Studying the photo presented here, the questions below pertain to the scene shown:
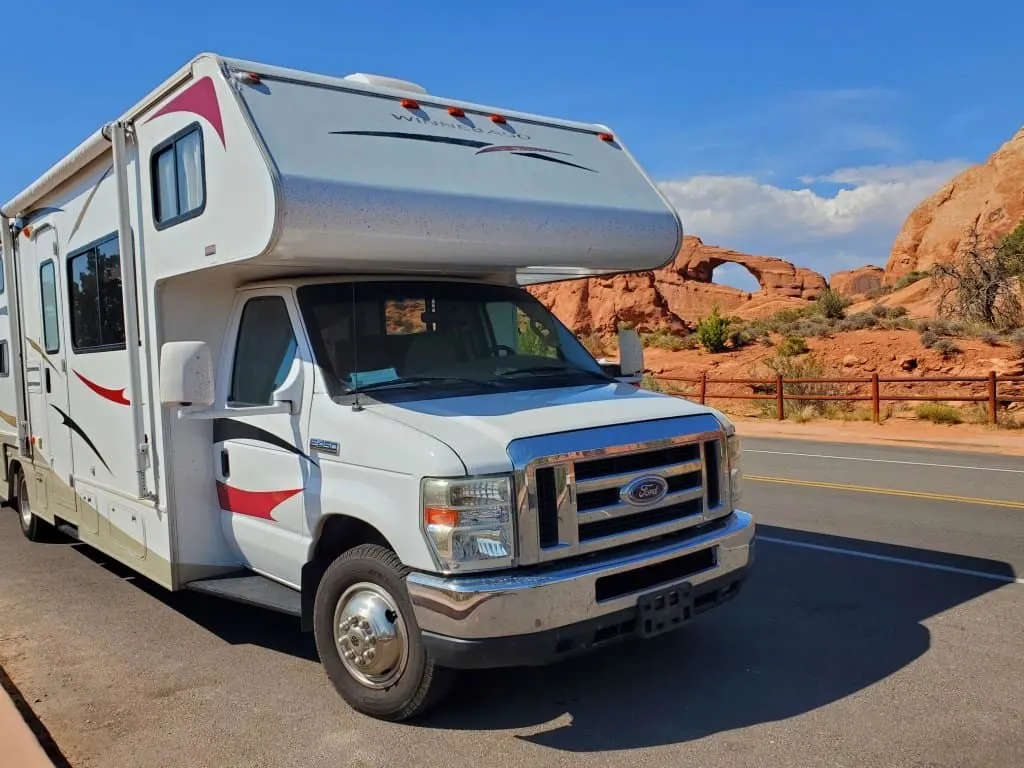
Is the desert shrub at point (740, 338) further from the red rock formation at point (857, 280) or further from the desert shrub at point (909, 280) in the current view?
the red rock formation at point (857, 280)

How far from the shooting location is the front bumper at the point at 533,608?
12.9 ft

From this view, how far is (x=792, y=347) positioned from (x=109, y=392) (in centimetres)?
2721

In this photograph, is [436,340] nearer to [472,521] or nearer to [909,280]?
[472,521]

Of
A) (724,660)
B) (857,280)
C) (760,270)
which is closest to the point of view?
(724,660)

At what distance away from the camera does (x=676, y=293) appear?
64.0m

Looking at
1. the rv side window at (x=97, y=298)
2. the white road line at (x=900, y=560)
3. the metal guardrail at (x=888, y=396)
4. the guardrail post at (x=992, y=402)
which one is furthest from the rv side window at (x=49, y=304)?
the guardrail post at (x=992, y=402)

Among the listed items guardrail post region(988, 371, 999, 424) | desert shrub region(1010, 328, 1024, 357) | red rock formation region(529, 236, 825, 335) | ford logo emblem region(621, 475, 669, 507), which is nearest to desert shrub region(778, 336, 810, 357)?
desert shrub region(1010, 328, 1024, 357)

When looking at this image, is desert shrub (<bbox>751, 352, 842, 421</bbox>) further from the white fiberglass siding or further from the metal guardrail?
the white fiberglass siding

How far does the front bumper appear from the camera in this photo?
3.93 m

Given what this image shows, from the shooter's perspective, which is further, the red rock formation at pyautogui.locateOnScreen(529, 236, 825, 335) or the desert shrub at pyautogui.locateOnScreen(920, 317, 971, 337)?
the red rock formation at pyautogui.locateOnScreen(529, 236, 825, 335)

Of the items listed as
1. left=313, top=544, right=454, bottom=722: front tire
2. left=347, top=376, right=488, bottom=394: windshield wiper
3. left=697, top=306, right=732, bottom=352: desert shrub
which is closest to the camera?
left=313, top=544, right=454, bottom=722: front tire

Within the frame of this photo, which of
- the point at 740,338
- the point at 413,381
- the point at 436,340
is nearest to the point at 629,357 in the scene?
the point at 436,340

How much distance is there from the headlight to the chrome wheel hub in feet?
1.67

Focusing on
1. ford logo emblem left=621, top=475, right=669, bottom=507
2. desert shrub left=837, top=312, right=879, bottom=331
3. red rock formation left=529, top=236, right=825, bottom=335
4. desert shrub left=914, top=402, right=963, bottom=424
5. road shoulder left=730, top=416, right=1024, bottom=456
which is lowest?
road shoulder left=730, top=416, right=1024, bottom=456
